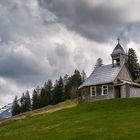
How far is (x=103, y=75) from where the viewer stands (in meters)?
75.6

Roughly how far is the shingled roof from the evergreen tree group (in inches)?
→ 2674

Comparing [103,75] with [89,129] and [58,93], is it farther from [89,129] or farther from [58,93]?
[58,93]

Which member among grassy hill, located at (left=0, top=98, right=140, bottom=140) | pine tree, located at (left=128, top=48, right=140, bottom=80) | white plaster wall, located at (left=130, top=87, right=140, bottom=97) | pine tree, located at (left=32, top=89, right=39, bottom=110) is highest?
pine tree, located at (left=128, top=48, right=140, bottom=80)

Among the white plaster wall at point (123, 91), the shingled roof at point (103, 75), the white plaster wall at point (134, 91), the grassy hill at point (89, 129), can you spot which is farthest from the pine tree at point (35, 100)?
the grassy hill at point (89, 129)

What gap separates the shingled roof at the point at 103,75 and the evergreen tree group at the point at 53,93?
67920mm

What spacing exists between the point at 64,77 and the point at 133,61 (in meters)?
39.6

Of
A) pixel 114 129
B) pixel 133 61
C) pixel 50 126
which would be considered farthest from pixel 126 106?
pixel 133 61

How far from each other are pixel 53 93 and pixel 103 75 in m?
91.2

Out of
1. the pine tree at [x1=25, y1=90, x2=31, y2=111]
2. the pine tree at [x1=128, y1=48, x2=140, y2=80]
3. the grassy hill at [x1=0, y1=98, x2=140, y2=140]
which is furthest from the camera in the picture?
the pine tree at [x1=25, y1=90, x2=31, y2=111]

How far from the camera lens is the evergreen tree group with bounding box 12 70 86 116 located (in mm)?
158500

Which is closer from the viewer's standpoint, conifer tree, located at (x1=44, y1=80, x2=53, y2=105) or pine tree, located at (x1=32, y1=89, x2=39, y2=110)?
conifer tree, located at (x1=44, y1=80, x2=53, y2=105)

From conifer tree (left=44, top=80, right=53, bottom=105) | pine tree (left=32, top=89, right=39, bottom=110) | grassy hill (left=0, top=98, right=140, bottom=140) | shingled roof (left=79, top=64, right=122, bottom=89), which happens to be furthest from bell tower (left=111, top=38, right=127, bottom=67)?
pine tree (left=32, top=89, right=39, bottom=110)

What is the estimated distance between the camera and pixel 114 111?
53562 millimetres

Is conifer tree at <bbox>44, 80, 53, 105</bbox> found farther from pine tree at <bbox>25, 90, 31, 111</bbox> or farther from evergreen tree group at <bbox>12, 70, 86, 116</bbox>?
pine tree at <bbox>25, 90, 31, 111</bbox>
